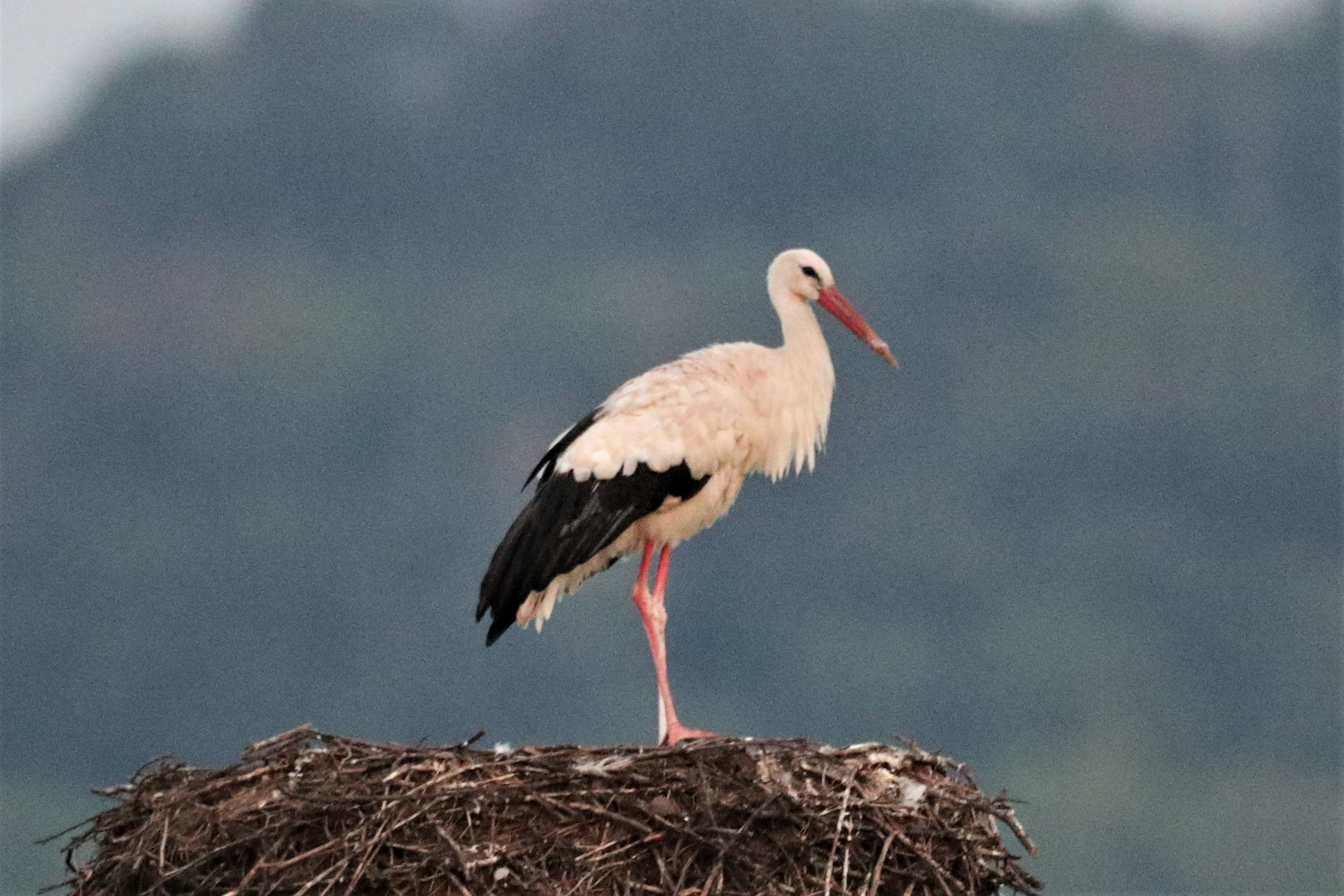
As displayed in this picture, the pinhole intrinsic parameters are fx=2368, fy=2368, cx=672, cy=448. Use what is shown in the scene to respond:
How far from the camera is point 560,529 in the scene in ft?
30.1

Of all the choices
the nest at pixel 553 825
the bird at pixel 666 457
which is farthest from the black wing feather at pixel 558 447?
the nest at pixel 553 825

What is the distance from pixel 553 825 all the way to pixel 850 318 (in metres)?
3.36

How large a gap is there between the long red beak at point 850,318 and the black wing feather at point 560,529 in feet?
3.53

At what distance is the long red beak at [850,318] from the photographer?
32.5 ft

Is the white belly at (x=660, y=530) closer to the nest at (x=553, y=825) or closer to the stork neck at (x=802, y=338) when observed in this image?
the stork neck at (x=802, y=338)

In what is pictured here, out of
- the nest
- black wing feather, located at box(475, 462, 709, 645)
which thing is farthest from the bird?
the nest

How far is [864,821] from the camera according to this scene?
Answer: 7445 mm

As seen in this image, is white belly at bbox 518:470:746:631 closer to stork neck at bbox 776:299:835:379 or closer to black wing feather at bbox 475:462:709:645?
black wing feather at bbox 475:462:709:645

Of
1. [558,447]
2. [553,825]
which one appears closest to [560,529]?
[558,447]

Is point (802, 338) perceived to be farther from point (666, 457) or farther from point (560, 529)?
point (560, 529)

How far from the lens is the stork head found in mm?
9938

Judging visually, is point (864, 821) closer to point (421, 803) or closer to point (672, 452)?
point (421, 803)

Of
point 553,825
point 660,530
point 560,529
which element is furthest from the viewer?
point 660,530

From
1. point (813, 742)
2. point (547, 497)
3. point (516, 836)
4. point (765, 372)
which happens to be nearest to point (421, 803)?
point (516, 836)
